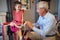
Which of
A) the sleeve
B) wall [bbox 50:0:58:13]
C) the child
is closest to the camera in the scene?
the sleeve

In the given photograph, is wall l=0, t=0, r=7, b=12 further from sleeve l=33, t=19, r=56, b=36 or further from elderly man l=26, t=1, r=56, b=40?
sleeve l=33, t=19, r=56, b=36

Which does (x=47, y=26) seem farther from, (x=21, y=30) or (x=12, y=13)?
(x=12, y=13)

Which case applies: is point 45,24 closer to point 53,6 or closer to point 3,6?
point 53,6

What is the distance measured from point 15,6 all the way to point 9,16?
8.6 inches

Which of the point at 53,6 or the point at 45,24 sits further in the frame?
the point at 53,6

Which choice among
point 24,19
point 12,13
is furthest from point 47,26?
point 12,13

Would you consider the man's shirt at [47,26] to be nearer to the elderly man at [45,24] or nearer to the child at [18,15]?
the elderly man at [45,24]

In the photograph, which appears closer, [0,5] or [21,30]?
[21,30]

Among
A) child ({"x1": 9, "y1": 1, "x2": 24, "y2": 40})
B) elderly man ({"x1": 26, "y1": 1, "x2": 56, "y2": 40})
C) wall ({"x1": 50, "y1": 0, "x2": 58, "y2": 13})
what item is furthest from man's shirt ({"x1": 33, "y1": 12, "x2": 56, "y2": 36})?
wall ({"x1": 50, "y1": 0, "x2": 58, "y2": 13})

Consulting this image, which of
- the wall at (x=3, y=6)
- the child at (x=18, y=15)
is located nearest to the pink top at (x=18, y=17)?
the child at (x=18, y=15)

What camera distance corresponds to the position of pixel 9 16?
2.48m

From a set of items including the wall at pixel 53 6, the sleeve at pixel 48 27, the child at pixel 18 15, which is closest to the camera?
the sleeve at pixel 48 27

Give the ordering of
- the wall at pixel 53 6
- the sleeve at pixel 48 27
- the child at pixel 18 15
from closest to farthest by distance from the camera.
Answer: the sleeve at pixel 48 27
the child at pixel 18 15
the wall at pixel 53 6

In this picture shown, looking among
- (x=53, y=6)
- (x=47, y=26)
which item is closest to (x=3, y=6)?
(x=53, y=6)
